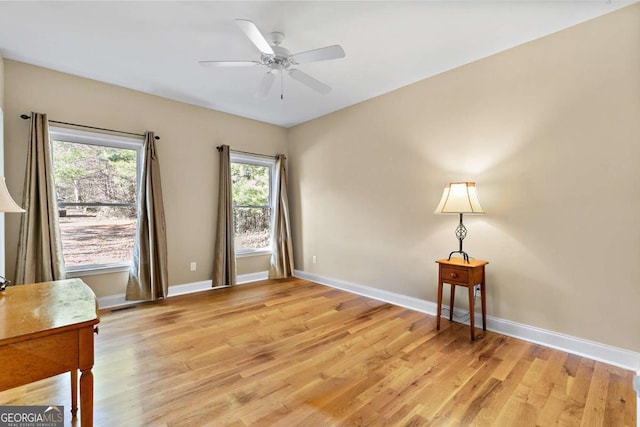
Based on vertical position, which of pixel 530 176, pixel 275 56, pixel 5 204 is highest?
pixel 275 56

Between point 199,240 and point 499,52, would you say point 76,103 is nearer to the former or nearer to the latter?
point 199,240

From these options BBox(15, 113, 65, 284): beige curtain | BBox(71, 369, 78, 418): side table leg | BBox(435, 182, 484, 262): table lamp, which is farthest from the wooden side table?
BBox(15, 113, 65, 284): beige curtain

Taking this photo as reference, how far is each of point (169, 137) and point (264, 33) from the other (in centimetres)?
226

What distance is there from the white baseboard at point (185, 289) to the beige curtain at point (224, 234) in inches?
7.3

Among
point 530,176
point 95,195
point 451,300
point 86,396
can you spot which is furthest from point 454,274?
point 95,195

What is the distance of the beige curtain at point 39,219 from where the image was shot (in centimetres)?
298

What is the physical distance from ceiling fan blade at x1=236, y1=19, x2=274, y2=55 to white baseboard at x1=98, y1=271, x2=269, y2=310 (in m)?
3.33

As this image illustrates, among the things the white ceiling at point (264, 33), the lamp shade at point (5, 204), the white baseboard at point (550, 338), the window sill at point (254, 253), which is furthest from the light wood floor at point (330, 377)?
the white ceiling at point (264, 33)

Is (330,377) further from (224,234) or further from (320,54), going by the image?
(224,234)

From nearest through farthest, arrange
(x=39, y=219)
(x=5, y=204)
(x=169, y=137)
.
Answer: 1. (x=5, y=204)
2. (x=39, y=219)
3. (x=169, y=137)

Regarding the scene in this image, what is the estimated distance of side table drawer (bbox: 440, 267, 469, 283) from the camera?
2713 millimetres

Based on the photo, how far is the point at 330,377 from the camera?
83.7 inches

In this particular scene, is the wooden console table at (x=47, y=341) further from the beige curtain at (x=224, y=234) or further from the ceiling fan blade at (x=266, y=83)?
the beige curtain at (x=224, y=234)

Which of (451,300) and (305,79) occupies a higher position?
(305,79)
